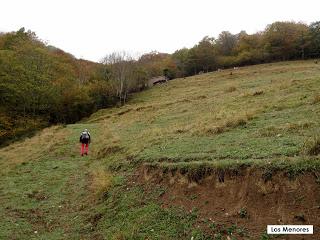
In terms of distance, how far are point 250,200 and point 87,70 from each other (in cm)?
7775

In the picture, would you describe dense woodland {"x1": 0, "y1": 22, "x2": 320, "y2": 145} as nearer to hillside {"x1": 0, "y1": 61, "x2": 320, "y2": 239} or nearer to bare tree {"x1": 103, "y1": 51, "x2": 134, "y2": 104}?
bare tree {"x1": 103, "y1": 51, "x2": 134, "y2": 104}

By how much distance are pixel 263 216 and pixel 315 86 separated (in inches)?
892

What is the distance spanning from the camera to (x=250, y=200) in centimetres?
1044

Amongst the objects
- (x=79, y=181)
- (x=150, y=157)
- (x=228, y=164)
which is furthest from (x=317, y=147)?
(x=79, y=181)

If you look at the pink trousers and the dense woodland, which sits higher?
the dense woodland

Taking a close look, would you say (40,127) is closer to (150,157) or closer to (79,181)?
(79,181)

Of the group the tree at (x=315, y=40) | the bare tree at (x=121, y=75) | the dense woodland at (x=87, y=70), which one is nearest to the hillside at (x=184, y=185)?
the dense woodland at (x=87, y=70)

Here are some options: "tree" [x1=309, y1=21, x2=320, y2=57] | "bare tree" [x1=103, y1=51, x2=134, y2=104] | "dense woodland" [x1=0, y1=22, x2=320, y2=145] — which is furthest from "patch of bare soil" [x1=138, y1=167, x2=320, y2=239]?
"tree" [x1=309, y1=21, x2=320, y2=57]

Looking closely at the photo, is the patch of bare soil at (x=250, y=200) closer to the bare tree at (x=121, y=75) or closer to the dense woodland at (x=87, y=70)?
→ the dense woodland at (x=87, y=70)

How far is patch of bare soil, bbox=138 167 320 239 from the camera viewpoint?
930cm

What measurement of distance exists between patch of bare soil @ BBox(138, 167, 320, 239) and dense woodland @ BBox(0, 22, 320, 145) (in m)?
34.8

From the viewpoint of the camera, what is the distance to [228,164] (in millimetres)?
12109

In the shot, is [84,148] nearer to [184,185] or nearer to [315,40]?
[184,185]

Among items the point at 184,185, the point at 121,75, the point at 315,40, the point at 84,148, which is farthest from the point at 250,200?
the point at 315,40
